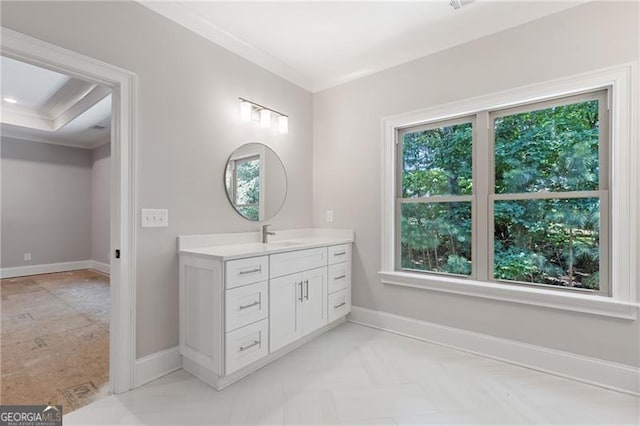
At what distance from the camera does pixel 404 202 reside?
2906 mm

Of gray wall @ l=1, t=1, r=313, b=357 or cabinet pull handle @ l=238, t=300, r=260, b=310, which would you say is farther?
cabinet pull handle @ l=238, t=300, r=260, b=310

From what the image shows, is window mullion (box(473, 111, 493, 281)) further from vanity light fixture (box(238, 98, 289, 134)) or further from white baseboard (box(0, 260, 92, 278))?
white baseboard (box(0, 260, 92, 278))

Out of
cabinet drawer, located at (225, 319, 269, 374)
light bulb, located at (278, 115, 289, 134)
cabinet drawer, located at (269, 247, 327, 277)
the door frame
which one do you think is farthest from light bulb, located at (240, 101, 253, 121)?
cabinet drawer, located at (225, 319, 269, 374)

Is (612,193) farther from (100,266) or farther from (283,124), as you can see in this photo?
(100,266)

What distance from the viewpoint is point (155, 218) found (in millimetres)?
2039

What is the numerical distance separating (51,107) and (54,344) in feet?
12.6

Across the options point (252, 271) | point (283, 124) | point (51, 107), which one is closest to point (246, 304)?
point (252, 271)

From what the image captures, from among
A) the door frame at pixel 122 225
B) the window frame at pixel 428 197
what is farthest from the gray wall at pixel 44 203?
the window frame at pixel 428 197

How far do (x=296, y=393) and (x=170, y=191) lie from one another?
1.61 m

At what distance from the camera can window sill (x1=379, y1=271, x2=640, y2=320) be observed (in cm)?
191

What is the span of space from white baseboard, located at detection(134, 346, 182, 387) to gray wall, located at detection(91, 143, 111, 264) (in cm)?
464

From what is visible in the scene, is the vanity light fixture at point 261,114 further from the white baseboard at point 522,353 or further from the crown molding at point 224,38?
the white baseboard at point 522,353

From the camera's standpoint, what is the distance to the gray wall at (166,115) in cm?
174

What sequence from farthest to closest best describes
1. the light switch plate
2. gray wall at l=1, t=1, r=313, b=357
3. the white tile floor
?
the light switch plate → gray wall at l=1, t=1, r=313, b=357 → the white tile floor
